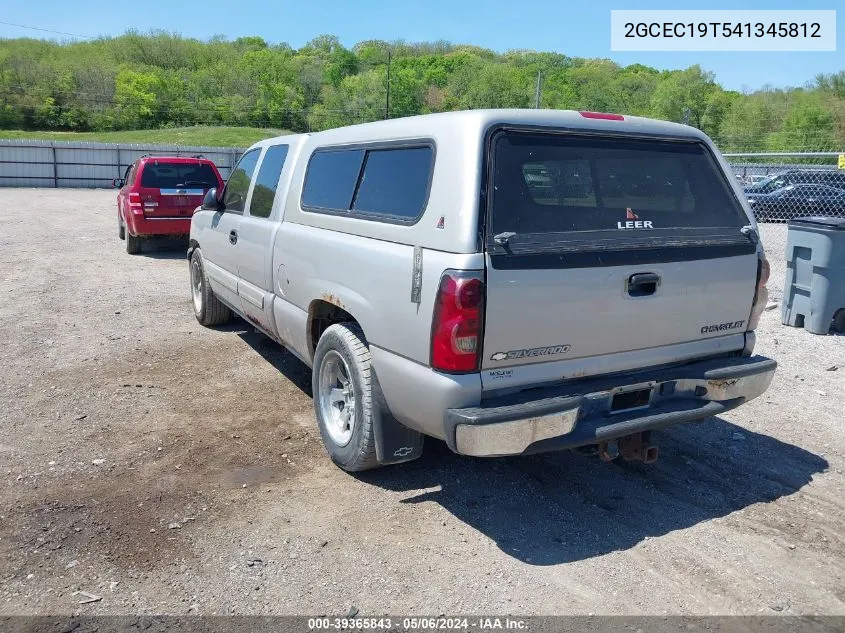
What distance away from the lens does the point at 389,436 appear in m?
3.84

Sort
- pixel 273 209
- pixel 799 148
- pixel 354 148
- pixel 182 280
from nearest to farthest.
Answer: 1. pixel 354 148
2. pixel 273 209
3. pixel 182 280
4. pixel 799 148

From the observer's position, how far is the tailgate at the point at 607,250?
10.9 feet

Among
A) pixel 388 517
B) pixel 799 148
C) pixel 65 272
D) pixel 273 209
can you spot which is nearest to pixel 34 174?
pixel 65 272

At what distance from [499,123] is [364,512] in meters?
2.18

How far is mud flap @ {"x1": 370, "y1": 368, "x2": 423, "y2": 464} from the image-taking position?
3797 mm

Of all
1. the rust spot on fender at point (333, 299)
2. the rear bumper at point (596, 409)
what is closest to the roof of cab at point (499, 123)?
the rust spot on fender at point (333, 299)

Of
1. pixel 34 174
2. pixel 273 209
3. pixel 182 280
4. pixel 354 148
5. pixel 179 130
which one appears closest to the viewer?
pixel 354 148

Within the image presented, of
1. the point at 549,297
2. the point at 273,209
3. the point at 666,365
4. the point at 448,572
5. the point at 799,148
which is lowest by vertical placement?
the point at 448,572

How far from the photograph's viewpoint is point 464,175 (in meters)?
3.37

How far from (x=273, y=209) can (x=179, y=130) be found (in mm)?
70700

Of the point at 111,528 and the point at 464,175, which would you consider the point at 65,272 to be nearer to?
the point at 111,528

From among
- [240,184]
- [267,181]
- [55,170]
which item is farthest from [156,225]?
[55,170]

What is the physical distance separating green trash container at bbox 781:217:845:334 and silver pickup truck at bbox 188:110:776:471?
3.96 m

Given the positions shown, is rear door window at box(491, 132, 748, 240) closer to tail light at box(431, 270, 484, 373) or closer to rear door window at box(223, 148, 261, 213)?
tail light at box(431, 270, 484, 373)
